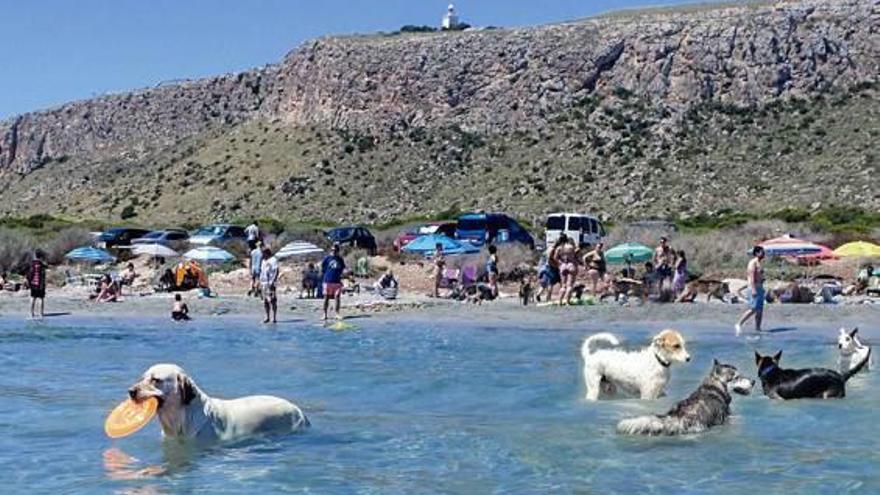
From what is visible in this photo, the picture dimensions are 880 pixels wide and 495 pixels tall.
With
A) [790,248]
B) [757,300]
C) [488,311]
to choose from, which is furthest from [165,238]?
[757,300]

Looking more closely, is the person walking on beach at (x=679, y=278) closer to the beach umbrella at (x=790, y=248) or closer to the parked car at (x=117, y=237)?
the beach umbrella at (x=790, y=248)

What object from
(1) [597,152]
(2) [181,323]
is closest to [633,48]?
(1) [597,152]

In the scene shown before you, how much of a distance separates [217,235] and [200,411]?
39.1m

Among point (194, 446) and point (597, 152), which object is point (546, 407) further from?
point (597, 152)

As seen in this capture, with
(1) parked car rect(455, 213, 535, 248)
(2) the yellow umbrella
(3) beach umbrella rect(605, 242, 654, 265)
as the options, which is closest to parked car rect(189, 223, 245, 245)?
(1) parked car rect(455, 213, 535, 248)

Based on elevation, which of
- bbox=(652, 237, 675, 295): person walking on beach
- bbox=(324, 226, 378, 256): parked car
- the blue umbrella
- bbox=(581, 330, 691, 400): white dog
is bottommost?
bbox=(581, 330, 691, 400): white dog

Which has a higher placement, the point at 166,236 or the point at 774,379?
the point at 166,236

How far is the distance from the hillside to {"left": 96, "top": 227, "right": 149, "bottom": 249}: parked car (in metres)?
23.0

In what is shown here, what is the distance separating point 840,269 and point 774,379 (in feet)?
71.6

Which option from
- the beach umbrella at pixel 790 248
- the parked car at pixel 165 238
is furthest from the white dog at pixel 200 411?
the parked car at pixel 165 238

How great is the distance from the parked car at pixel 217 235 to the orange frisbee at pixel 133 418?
119ft

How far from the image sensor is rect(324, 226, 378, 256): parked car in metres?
44.0

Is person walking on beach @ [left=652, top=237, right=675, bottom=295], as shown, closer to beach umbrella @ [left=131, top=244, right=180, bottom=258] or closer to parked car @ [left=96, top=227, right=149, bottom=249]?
beach umbrella @ [left=131, top=244, right=180, bottom=258]

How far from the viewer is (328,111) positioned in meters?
89.9
